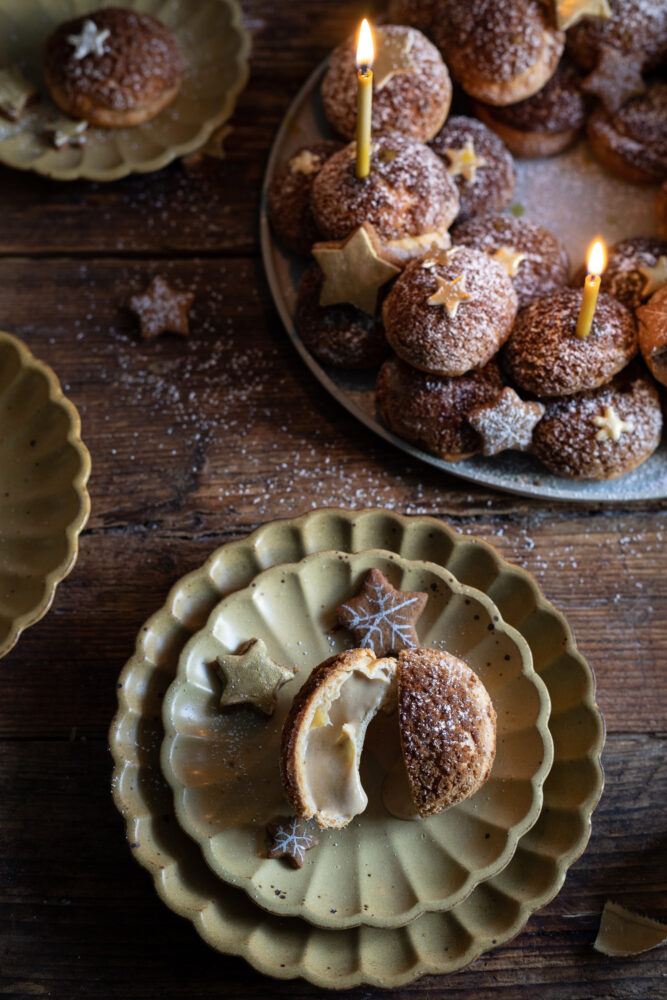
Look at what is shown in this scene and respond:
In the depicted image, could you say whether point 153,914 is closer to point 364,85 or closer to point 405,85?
point 364,85

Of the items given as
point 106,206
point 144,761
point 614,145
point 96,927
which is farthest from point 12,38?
point 96,927

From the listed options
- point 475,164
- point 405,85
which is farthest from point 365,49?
point 475,164

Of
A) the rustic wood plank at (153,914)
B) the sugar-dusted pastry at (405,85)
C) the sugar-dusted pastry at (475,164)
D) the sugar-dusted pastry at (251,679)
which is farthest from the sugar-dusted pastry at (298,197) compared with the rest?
the rustic wood plank at (153,914)

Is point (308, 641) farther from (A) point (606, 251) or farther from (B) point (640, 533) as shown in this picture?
(A) point (606, 251)

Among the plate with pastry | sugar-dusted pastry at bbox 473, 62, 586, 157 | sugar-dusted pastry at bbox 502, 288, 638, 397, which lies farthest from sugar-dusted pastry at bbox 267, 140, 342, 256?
sugar-dusted pastry at bbox 502, 288, 638, 397

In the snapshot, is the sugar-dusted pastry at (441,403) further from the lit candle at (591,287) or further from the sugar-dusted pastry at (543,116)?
the sugar-dusted pastry at (543,116)

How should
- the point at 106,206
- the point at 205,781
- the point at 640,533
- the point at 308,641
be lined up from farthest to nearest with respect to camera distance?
1. the point at 106,206
2. the point at 640,533
3. the point at 308,641
4. the point at 205,781
